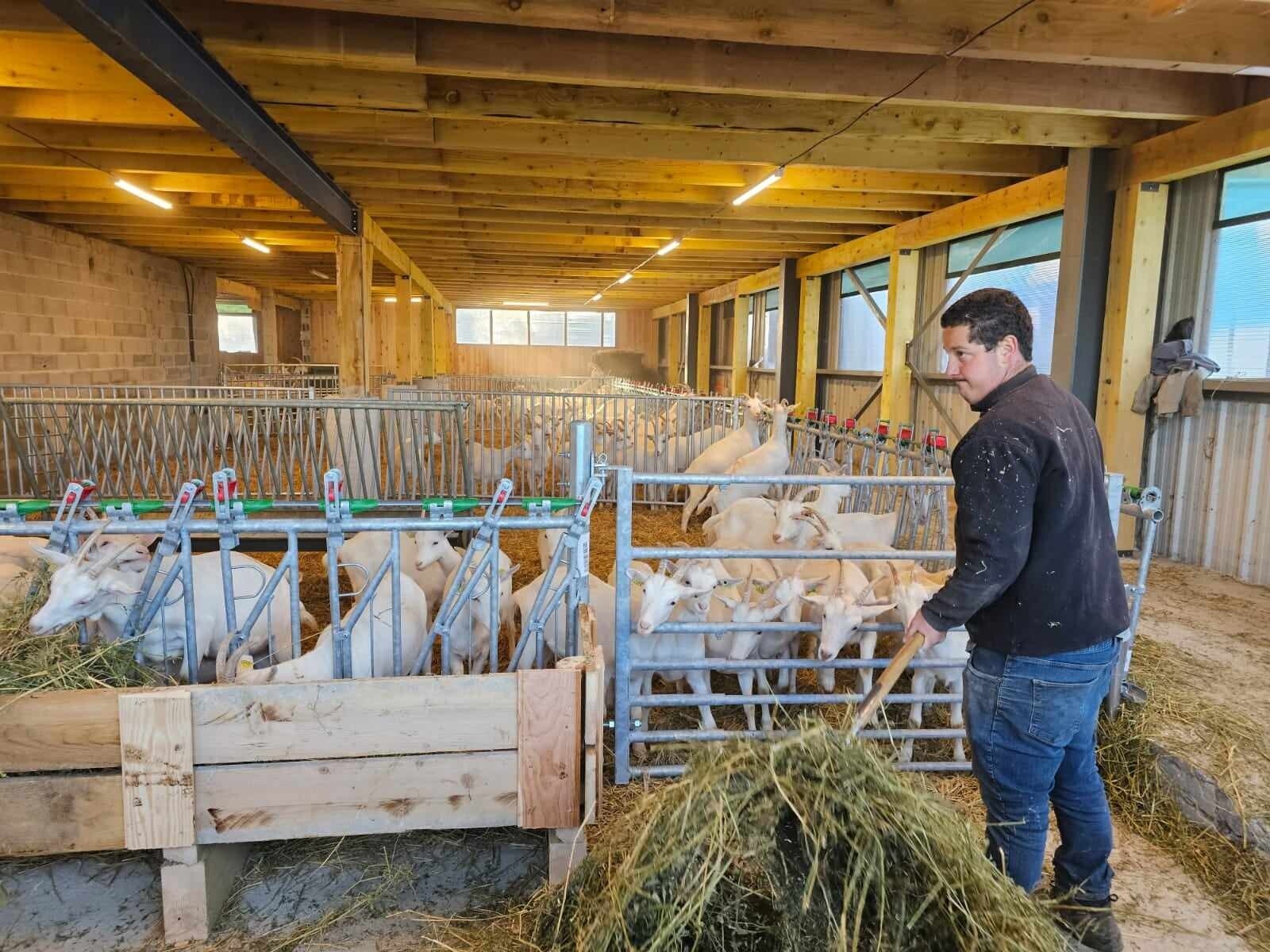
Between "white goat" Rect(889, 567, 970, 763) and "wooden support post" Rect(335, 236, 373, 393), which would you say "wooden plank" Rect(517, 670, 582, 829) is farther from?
"wooden support post" Rect(335, 236, 373, 393)

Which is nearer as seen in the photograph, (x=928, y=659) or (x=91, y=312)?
(x=928, y=659)

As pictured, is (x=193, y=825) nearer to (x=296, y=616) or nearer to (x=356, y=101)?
(x=296, y=616)

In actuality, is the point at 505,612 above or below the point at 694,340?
below

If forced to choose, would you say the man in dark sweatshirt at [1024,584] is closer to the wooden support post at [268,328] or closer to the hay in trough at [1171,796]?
the hay in trough at [1171,796]

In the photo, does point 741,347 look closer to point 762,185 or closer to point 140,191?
point 762,185

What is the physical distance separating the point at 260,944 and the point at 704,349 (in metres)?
22.1

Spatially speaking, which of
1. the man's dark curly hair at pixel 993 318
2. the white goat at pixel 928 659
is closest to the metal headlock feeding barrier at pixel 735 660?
the white goat at pixel 928 659

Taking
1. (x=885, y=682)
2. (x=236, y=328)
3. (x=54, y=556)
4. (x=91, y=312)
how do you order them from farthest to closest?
(x=236, y=328)
(x=91, y=312)
(x=54, y=556)
(x=885, y=682)

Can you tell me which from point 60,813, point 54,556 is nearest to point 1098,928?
point 60,813

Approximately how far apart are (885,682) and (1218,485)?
6310mm

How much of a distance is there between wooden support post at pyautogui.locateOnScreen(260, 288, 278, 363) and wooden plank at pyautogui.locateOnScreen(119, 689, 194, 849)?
23486mm

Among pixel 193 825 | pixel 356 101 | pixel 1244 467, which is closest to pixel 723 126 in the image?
pixel 356 101

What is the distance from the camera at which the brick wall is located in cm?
1066

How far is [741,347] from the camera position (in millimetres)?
20156
